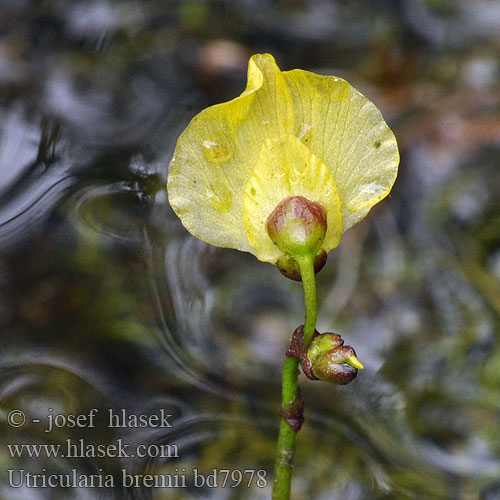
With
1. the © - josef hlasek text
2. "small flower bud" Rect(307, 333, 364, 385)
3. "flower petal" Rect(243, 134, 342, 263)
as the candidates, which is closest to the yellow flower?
"flower petal" Rect(243, 134, 342, 263)

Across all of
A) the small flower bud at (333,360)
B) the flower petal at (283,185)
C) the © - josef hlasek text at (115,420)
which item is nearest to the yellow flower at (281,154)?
the flower petal at (283,185)

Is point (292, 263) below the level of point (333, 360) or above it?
above

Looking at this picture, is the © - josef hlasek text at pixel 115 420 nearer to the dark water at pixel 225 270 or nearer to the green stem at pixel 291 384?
the dark water at pixel 225 270

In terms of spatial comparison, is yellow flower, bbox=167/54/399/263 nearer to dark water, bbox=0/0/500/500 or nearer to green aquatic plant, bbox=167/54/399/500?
green aquatic plant, bbox=167/54/399/500

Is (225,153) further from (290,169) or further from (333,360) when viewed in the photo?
(333,360)

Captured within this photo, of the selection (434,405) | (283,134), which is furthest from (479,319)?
(283,134)

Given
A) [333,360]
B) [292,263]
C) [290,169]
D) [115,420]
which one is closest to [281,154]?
[290,169]
